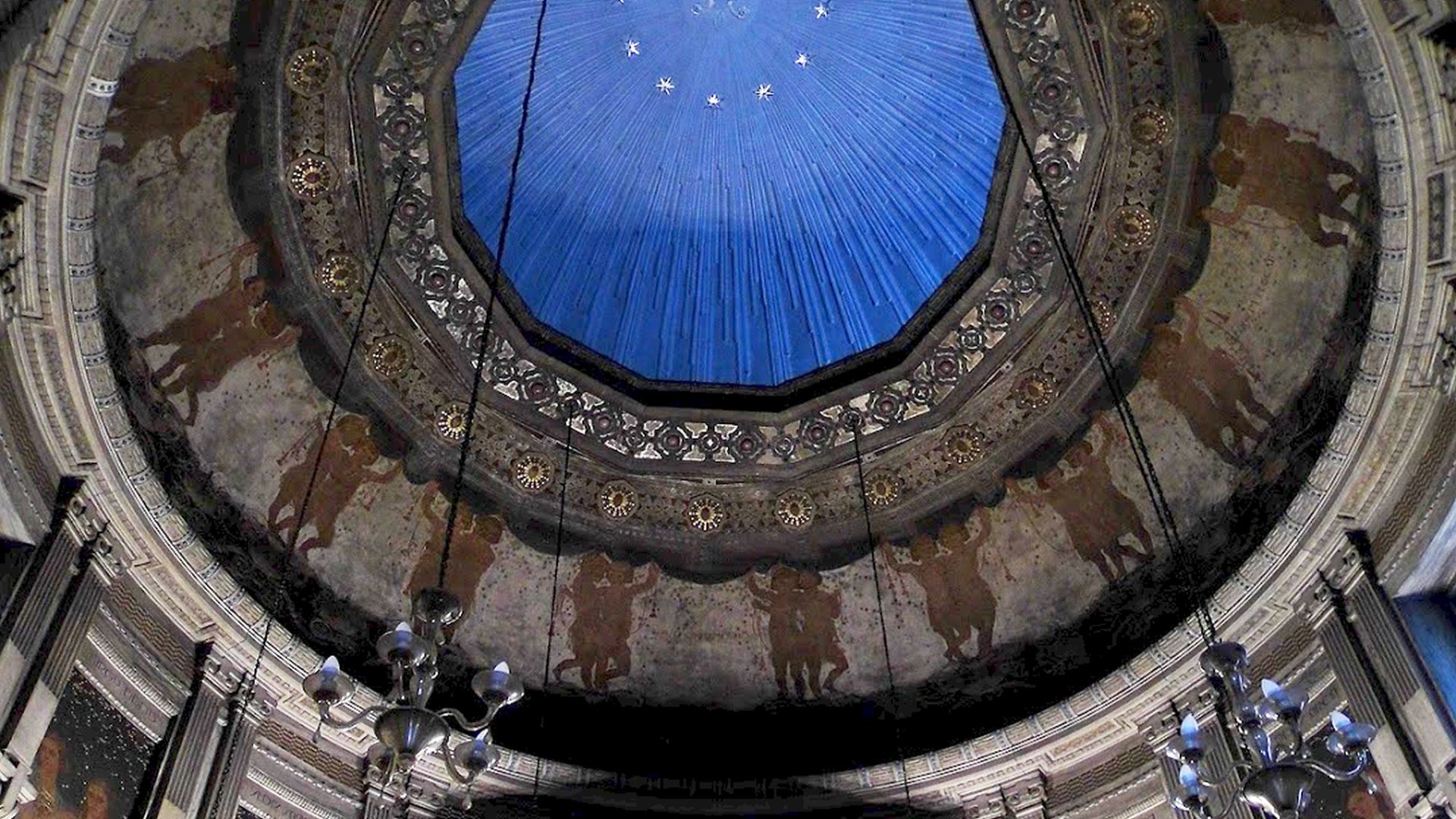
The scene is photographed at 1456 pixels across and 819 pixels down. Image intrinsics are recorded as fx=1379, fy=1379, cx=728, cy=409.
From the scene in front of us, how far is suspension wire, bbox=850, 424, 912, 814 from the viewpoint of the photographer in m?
10.4

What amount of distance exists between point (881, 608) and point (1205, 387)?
3.10m

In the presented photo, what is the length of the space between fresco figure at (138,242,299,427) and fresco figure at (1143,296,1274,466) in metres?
6.59

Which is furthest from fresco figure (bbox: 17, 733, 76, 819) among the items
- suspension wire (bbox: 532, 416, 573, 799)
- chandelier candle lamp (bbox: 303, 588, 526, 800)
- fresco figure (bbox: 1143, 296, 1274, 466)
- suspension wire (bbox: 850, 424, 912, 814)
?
fresco figure (bbox: 1143, 296, 1274, 466)

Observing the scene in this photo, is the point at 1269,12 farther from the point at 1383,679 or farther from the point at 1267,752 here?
the point at 1267,752

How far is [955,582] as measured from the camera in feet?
37.2

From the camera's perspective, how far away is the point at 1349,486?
841 centimetres

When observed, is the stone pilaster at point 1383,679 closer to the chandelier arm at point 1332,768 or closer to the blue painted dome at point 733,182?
the chandelier arm at point 1332,768

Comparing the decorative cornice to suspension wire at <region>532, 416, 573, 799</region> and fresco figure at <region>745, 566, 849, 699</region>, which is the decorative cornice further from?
fresco figure at <region>745, 566, 849, 699</region>

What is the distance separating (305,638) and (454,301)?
304 centimetres

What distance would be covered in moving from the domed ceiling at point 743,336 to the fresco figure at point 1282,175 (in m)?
0.03

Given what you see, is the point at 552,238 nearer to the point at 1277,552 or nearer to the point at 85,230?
the point at 85,230

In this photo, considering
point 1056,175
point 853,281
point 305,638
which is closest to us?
point 305,638

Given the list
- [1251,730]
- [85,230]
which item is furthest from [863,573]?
[85,230]

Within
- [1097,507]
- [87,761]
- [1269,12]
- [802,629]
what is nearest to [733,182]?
[802,629]
